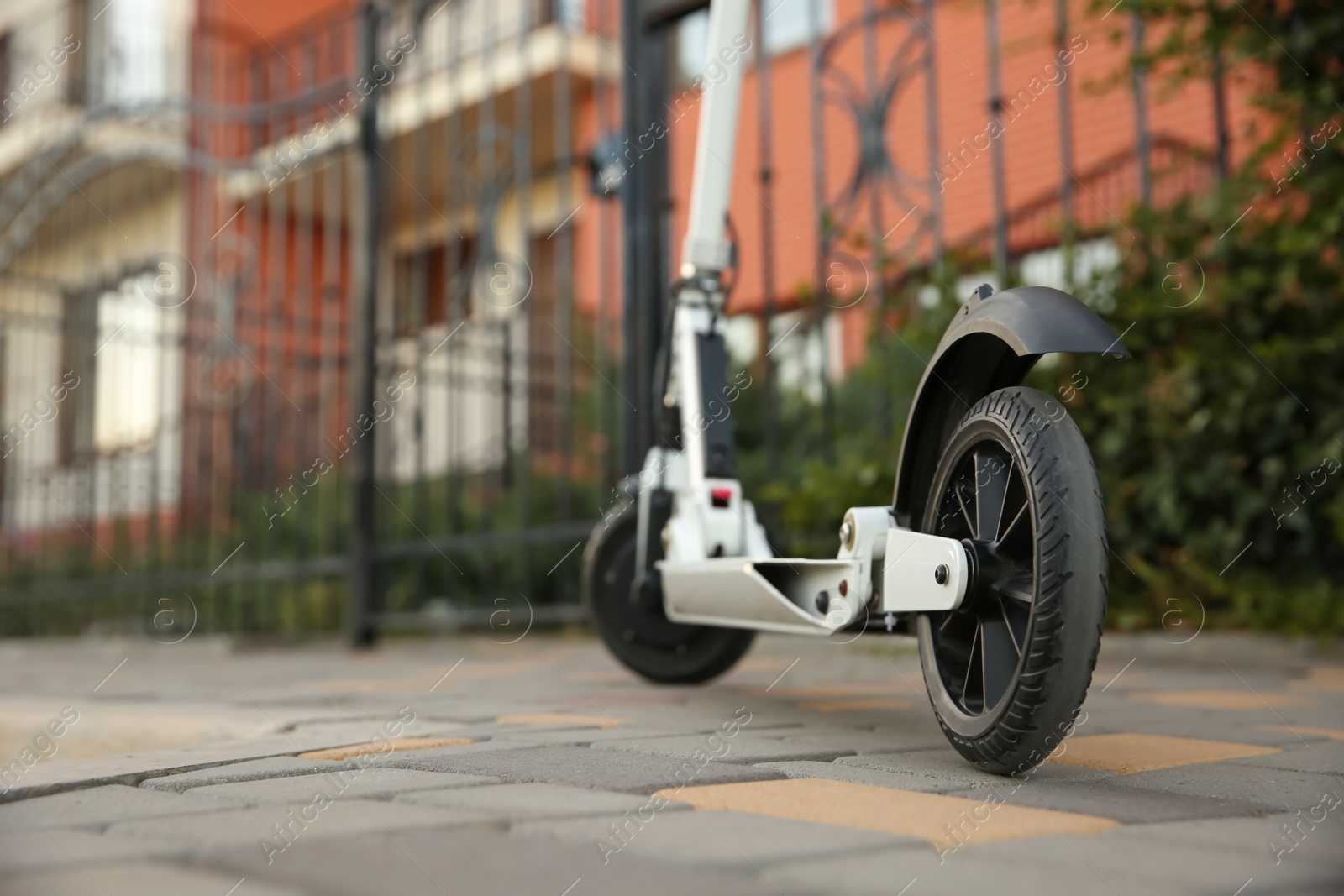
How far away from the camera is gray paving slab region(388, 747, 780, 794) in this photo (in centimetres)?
135

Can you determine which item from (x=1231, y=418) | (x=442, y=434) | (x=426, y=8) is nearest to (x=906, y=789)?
(x=1231, y=418)

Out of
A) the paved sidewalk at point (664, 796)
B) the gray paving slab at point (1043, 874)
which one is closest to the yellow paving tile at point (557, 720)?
the paved sidewalk at point (664, 796)

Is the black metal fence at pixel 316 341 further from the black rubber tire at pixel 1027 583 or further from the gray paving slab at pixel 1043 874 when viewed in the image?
the gray paving slab at pixel 1043 874

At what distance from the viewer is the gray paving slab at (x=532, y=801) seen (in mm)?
1167

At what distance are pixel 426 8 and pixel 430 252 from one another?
5566mm

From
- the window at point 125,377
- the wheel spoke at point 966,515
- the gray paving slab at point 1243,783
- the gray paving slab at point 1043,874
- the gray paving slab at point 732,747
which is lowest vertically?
the gray paving slab at point 732,747

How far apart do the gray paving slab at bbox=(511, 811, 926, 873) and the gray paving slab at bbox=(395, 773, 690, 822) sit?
0.12 ft

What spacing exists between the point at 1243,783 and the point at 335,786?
100 centimetres

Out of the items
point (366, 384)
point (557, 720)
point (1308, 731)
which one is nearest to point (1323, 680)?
point (1308, 731)

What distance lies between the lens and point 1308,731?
1866 mm

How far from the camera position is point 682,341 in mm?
2531

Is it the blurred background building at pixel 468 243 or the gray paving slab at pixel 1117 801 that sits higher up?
the blurred background building at pixel 468 243

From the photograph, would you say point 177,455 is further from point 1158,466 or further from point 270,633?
point 1158,466

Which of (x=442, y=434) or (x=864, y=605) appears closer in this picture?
(x=864, y=605)
